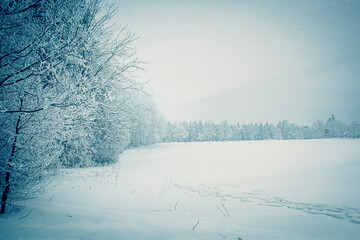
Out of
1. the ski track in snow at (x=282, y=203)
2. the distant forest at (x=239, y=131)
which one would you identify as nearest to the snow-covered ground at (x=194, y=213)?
the ski track in snow at (x=282, y=203)

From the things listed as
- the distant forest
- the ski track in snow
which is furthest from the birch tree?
the distant forest

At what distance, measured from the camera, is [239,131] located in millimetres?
93438

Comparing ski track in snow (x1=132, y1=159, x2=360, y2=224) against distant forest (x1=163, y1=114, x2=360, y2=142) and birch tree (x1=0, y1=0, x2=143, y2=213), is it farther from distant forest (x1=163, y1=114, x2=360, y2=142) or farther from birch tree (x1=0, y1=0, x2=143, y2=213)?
distant forest (x1=163, y1=114, x2=360, y2=142)

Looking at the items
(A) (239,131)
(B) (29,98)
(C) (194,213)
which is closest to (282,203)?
(C) (194,213)

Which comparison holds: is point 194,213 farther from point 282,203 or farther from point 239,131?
point 239,131

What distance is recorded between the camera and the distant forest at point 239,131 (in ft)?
286

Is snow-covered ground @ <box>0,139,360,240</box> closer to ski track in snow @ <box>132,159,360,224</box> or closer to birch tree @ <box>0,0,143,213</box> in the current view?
ski track in snow @ <box>132,159,360,224</box>

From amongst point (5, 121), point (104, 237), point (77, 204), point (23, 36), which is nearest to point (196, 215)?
point (104, 237)

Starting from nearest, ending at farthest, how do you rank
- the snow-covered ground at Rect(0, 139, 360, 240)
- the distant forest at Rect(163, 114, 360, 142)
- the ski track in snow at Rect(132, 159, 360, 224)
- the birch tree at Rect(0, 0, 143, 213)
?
the birch tree at Rect(0, 0, 143, 213) < the snow-covered ground at Rect(0, 139, 360, 240) < the ski track in snow at Rect(132, 159, 360, 224) < the distant forest at Rect(163, 114, 360, 142)

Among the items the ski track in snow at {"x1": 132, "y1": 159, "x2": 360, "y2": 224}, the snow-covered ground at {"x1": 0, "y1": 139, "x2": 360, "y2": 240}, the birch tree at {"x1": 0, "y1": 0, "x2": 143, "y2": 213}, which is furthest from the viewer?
the ski track in snow at {"x1": 132, "y1": 159, "x2": 360, "y2": 224}

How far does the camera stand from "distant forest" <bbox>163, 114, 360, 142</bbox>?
87.1m

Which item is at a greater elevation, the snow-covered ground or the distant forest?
the distant forest

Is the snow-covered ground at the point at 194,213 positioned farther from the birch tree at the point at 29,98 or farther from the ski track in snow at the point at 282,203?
the birch tree at the point at 29,98

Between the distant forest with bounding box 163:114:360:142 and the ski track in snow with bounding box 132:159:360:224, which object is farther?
the distant forest with bounding box 163:114:360:142
